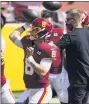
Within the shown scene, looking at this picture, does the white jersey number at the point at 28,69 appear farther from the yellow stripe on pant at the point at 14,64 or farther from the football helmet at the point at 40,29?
the yellow stripe on pant at the point at 14,64

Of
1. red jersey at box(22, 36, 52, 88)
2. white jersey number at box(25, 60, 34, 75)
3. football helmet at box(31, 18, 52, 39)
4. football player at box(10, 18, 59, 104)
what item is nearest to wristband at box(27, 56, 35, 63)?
football player at box(10, 18, 59, 104)

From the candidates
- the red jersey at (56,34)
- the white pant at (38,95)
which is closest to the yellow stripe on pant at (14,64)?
the red jersey at (56,34)

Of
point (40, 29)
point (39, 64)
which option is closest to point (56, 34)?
point (40, 29)

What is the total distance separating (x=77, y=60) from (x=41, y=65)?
1.89 feet

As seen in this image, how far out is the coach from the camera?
598 cm

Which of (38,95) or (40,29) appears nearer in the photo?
(38,95)

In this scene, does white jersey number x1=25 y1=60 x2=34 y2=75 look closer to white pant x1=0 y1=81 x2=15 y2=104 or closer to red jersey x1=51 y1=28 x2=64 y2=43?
white pant x1=0 y1=81 x2=15 y2=104

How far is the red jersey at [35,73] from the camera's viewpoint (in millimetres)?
5695

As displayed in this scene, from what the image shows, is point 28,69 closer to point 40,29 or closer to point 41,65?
point 41,65

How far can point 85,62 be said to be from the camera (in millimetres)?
6012

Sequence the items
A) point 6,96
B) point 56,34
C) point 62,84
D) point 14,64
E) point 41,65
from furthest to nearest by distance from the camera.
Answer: point 14,64, point 56,34, point 62,84, point 6,96, point 41,65

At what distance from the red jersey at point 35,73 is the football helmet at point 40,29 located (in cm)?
14

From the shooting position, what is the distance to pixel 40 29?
19.8ft

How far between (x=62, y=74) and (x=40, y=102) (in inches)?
46.8
